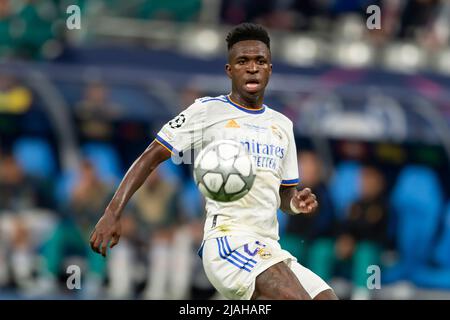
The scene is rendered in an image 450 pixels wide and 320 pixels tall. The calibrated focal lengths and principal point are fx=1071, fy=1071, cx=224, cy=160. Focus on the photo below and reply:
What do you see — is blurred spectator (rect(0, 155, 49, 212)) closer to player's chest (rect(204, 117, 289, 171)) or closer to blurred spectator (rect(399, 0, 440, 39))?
player's chest (rect(204, 117, 289, 171))

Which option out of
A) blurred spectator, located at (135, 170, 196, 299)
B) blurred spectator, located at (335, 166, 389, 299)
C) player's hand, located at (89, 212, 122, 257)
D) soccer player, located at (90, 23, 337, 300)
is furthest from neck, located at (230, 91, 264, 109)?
blurred spectator, located at (335, 166, 389, 299)

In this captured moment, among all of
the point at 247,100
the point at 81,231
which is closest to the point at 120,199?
the point at 247,100

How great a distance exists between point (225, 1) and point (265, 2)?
0.72 meters

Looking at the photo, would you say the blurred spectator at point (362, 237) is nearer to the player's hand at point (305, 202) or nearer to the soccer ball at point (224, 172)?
the player's hand at point (305, 202)

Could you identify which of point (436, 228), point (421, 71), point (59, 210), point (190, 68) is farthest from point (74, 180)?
point (421, 71)

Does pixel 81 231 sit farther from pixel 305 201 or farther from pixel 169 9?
pixel 305 201

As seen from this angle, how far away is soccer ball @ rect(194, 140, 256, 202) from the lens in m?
6.79

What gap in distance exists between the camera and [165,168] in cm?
1518

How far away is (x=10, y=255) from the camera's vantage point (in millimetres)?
14484

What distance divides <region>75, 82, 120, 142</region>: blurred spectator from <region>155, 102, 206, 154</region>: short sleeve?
311 inches

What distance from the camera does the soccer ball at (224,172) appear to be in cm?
679

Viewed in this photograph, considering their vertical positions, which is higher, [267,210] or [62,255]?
[267,210]

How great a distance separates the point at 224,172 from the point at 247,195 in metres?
0.41

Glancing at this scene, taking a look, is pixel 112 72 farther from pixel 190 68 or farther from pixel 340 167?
pixel 340 167
